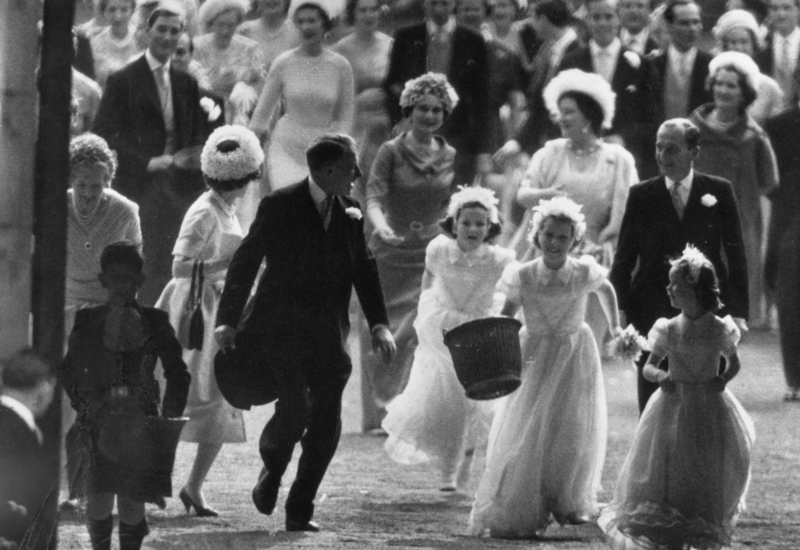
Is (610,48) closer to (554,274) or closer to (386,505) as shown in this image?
(554,274)

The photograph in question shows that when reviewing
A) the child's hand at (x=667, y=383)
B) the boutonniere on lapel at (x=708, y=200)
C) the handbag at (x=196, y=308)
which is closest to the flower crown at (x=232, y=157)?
the handbag at (x=196, y=308)

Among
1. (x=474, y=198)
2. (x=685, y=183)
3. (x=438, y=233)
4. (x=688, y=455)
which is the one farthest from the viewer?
(x=438, y=233)

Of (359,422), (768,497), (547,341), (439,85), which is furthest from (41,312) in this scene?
(359,422)

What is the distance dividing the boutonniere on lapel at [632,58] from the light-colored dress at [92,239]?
5274mm

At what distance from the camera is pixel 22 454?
7.77 m

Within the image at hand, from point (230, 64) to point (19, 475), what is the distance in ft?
27.6

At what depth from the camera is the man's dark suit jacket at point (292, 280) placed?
10578 mm

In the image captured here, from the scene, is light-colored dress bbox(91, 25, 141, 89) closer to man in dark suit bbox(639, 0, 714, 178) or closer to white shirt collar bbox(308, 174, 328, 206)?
man in dark suit bbox(639, 0, 714, 178)

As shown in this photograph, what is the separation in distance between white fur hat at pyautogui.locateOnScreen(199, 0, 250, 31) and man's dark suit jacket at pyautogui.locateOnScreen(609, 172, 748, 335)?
4.97m

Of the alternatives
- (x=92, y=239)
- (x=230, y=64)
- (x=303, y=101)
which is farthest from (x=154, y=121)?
(x=92, y=239)

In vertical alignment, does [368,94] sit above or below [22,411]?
above

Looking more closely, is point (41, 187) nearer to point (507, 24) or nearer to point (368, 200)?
point (368, 200)

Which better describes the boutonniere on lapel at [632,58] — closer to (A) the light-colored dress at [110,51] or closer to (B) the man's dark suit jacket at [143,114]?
(B) the man's dark suit jacket at [143,114]

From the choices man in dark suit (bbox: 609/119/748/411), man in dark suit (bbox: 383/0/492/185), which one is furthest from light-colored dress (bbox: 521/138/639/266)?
man in dark suit (bbox: 609/119/748/411)
